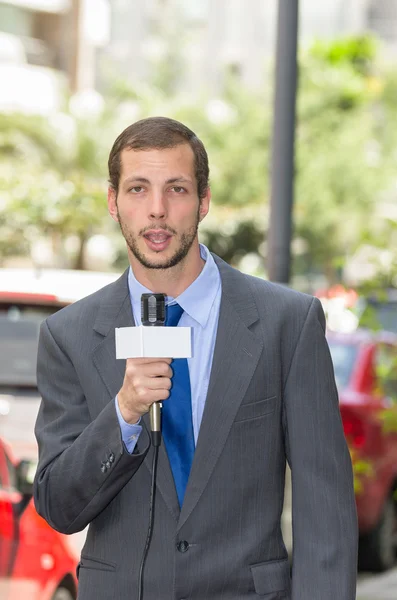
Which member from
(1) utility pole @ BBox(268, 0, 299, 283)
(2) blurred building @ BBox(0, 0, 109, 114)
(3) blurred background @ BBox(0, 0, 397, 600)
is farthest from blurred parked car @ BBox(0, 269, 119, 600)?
(2) blurred building @ BBox(0, 0, 109, 114)

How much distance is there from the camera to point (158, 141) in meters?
3.03

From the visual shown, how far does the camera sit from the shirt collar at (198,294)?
121 inches

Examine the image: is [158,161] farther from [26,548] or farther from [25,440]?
[25,440]

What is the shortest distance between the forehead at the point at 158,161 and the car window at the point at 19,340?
3142 millimetres

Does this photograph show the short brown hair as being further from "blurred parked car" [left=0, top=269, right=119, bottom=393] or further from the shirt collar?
"blurred parked car" [left=0, top=269, right=119, bottom=393]

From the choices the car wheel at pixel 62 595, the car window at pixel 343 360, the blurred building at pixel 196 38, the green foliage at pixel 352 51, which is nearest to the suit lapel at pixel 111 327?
the car wheel at pixel 62 595

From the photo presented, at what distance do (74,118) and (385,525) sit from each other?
23.9 metres

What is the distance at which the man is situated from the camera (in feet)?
9.60

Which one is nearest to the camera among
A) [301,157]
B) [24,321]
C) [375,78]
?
[24,321]

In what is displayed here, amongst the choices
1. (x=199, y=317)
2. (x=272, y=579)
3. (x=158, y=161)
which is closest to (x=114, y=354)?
(x=199, y=317)

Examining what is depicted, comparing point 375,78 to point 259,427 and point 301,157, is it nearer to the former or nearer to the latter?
point 301,157

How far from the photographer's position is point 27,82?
4031 cm

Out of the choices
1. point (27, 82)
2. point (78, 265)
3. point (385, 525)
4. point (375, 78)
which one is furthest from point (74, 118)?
point (375, 78)

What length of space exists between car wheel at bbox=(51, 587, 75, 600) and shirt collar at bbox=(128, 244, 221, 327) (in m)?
2.42
